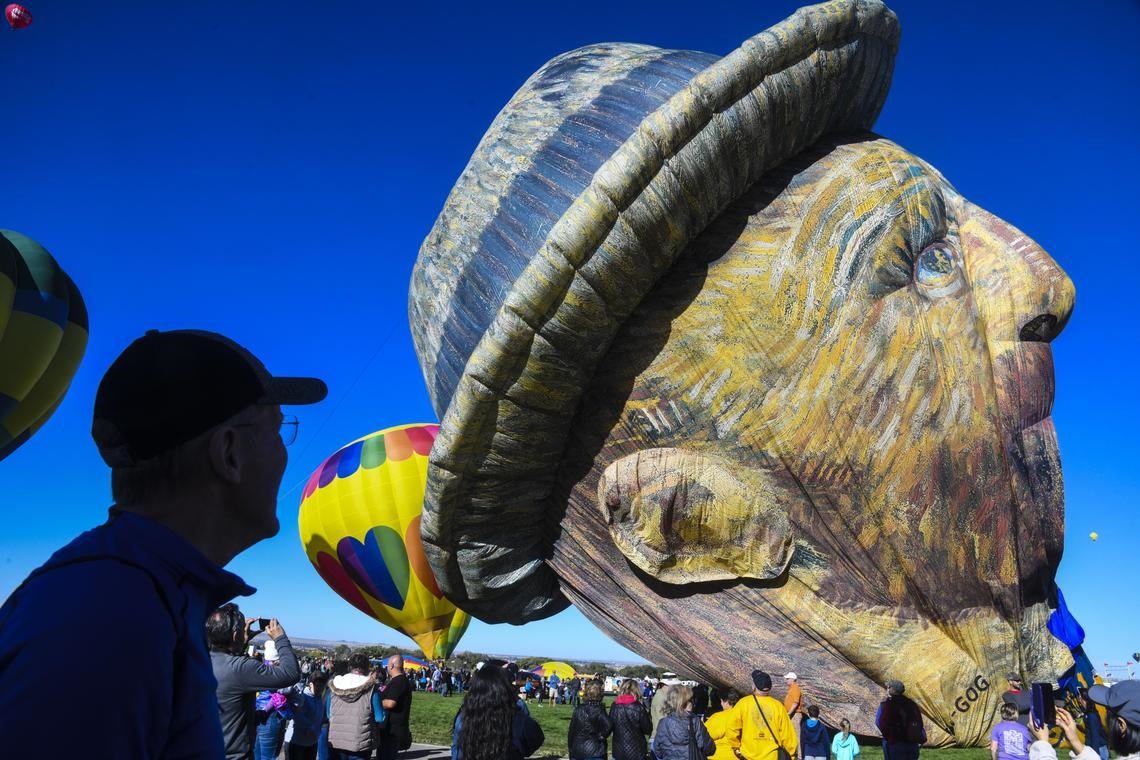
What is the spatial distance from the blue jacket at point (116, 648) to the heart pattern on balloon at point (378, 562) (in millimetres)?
16827

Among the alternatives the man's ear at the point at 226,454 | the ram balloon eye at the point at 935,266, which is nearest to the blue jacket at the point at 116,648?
the man's ear at the point at 226,454

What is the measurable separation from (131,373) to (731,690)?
2918 mm

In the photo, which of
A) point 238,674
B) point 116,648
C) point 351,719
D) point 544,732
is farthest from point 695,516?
point 544,732

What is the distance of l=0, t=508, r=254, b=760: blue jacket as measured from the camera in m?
1.01

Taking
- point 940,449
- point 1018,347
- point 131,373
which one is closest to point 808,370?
point 940,449

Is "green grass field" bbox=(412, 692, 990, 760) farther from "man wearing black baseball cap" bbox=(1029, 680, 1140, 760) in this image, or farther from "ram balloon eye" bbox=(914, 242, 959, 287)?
"ram balloon eye" bbox=(914, 242, 959, 287)

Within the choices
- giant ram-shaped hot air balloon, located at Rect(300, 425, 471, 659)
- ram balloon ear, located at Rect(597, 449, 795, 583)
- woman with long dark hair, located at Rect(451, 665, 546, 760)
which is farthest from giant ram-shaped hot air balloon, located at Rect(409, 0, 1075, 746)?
giant ram-shaped hot air balloon, located at Rect(300, 425, 471, 659)

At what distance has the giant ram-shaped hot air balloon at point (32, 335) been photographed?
32.7 feet

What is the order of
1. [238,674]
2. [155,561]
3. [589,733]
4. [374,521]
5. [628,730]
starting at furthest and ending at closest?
[374,521], [628,730], [589,733], [238,674], [155,561]

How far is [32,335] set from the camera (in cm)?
1020

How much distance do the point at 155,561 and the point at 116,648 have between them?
207 mm

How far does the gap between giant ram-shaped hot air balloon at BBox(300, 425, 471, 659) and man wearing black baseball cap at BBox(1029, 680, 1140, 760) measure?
1350 centimetres

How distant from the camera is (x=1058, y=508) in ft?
11.7

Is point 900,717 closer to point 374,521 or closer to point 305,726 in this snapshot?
point 305,726
